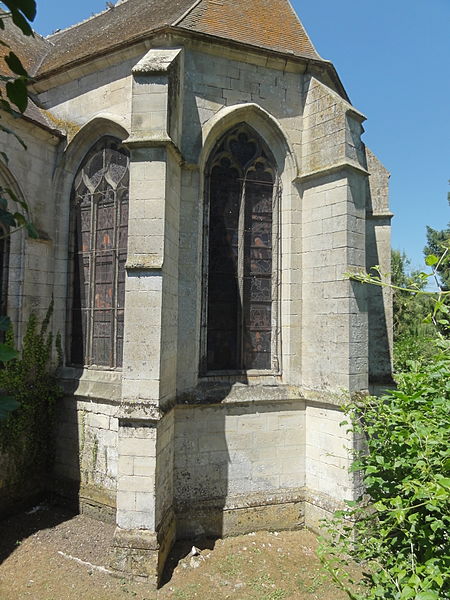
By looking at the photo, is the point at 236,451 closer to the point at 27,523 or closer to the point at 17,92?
the point at 27,523

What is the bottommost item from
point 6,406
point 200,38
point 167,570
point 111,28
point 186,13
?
point 167,570

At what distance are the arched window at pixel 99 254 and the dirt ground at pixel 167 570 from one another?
100 inches

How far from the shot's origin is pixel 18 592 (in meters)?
4.86

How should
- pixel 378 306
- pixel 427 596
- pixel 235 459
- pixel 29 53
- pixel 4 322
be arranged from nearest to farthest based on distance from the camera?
1. pixel 4 322
2. pixel 427 596
3. pixel 235 459
4. pixel 378 306
5. pixel 29 53

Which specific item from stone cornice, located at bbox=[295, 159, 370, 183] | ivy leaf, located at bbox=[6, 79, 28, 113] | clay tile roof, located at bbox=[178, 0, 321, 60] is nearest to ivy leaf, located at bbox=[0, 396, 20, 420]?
ivy leaf, located at bbox=[6, 79, 28, 113]

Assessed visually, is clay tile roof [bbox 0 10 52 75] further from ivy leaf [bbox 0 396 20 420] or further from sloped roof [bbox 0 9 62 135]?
ivy leaf [bbox 0 396 20 420]

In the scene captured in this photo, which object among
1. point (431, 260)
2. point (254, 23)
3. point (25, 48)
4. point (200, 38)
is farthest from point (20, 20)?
point (25, 48)

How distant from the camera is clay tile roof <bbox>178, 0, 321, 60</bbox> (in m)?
6.48

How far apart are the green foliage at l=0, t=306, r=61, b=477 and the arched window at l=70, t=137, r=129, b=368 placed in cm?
50

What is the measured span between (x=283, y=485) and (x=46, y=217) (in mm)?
5921

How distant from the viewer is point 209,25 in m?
6.47

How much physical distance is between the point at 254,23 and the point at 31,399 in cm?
721

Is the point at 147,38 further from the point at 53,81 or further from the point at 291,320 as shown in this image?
the point at 291,320

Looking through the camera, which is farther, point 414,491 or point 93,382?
point 93,382
